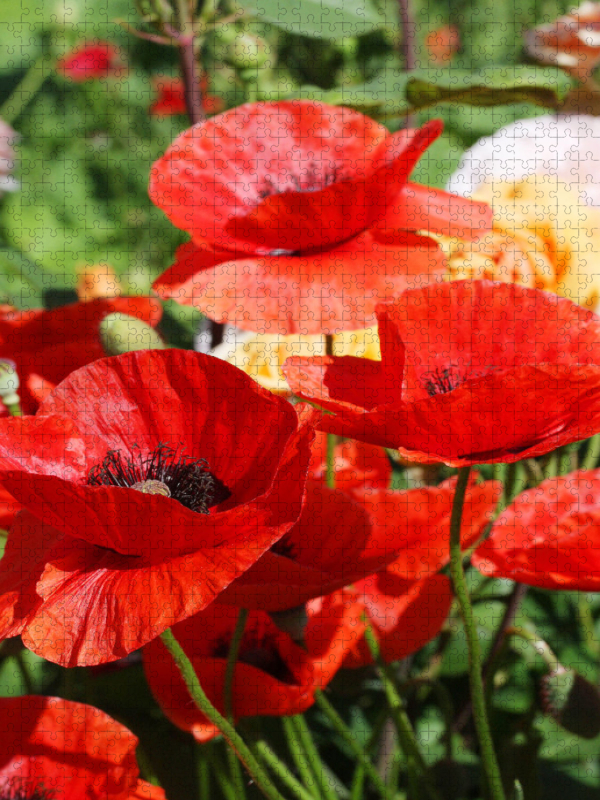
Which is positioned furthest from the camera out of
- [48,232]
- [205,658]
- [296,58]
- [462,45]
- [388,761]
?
[462,45]

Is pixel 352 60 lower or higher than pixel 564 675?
higher

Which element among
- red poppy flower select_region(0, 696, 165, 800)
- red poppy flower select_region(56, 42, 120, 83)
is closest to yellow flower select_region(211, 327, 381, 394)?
red poppy flower select_region(0, 696, 165, 800)

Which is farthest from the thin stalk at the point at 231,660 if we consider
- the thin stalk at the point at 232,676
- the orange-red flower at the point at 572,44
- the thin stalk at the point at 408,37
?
the orange-red flower at the point at 572,44

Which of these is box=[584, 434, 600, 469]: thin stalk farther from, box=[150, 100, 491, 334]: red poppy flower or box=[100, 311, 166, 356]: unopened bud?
box=[100, 311, 166, 356]: unopened bud

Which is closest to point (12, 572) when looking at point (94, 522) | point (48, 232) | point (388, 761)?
point (94, 522)

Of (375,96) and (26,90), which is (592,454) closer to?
(375,96)

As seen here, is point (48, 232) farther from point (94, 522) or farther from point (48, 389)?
point (94, 522)
